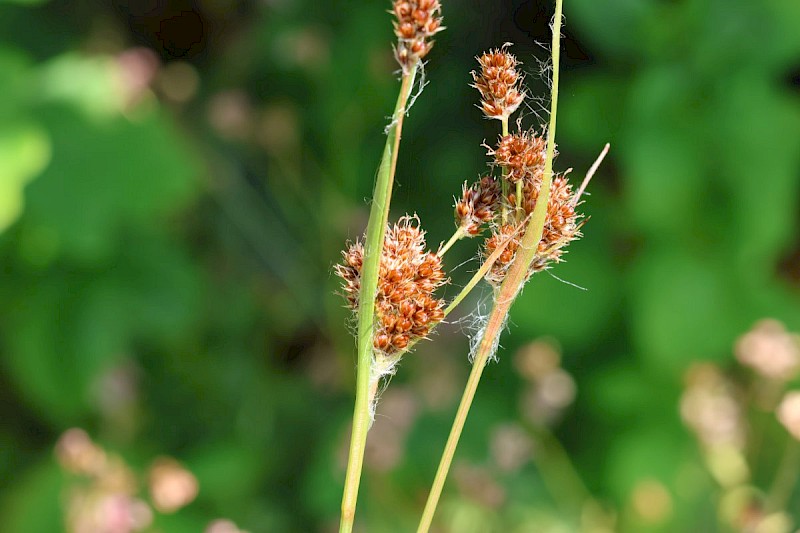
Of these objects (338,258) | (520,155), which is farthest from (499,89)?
(338,258)

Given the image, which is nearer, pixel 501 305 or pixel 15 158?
pixel 501 305

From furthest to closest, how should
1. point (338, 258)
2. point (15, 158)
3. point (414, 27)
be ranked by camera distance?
point (338, 258) → point (15, 158) → point (414, 27)

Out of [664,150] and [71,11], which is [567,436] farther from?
[71,11]

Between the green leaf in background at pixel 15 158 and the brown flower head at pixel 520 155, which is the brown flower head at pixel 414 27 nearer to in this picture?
the brown flower head at pixel 520 155

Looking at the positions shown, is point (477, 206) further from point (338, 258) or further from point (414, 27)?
point (338, 258)

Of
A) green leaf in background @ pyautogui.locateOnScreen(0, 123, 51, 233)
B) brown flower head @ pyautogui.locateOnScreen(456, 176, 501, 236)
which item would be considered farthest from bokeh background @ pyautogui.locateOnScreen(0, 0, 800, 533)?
brown flower head @ pyautogui.locateOnScreen(456, 176, 501, 236)
